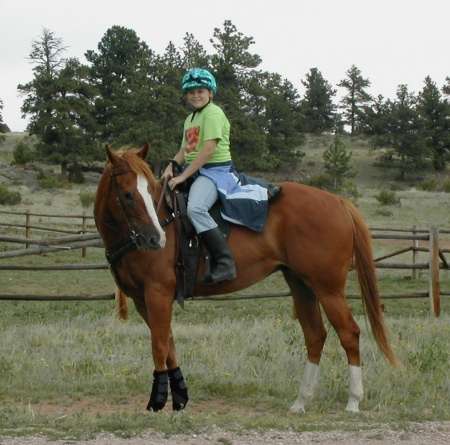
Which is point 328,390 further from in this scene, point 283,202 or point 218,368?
point 283,202

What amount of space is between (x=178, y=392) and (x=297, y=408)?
939 mm

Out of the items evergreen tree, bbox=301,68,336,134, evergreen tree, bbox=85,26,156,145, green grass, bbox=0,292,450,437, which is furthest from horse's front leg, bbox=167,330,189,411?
evergreen tree, bbox=301,68,336,134

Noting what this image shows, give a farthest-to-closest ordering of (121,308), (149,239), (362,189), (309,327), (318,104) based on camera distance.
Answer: (318,104)
(362,189)
(121,308)
(309,327)
(149,239)

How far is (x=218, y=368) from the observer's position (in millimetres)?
6773

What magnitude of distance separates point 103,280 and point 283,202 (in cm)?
1034

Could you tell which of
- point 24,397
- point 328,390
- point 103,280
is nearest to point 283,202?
point 328,390

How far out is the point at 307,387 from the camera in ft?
19.1

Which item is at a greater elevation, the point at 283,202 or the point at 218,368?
the point at 283,202

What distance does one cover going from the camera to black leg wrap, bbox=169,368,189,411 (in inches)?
221

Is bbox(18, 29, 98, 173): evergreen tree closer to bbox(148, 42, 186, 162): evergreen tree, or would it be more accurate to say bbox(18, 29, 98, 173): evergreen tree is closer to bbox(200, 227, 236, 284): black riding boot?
bbox(148, 42, 186, 162): evergreen tree

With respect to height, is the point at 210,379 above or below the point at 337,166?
below

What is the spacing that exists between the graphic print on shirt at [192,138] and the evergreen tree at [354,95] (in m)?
67.8

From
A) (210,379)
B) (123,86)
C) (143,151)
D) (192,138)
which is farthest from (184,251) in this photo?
(123,86)

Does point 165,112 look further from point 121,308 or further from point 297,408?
point 297,408
